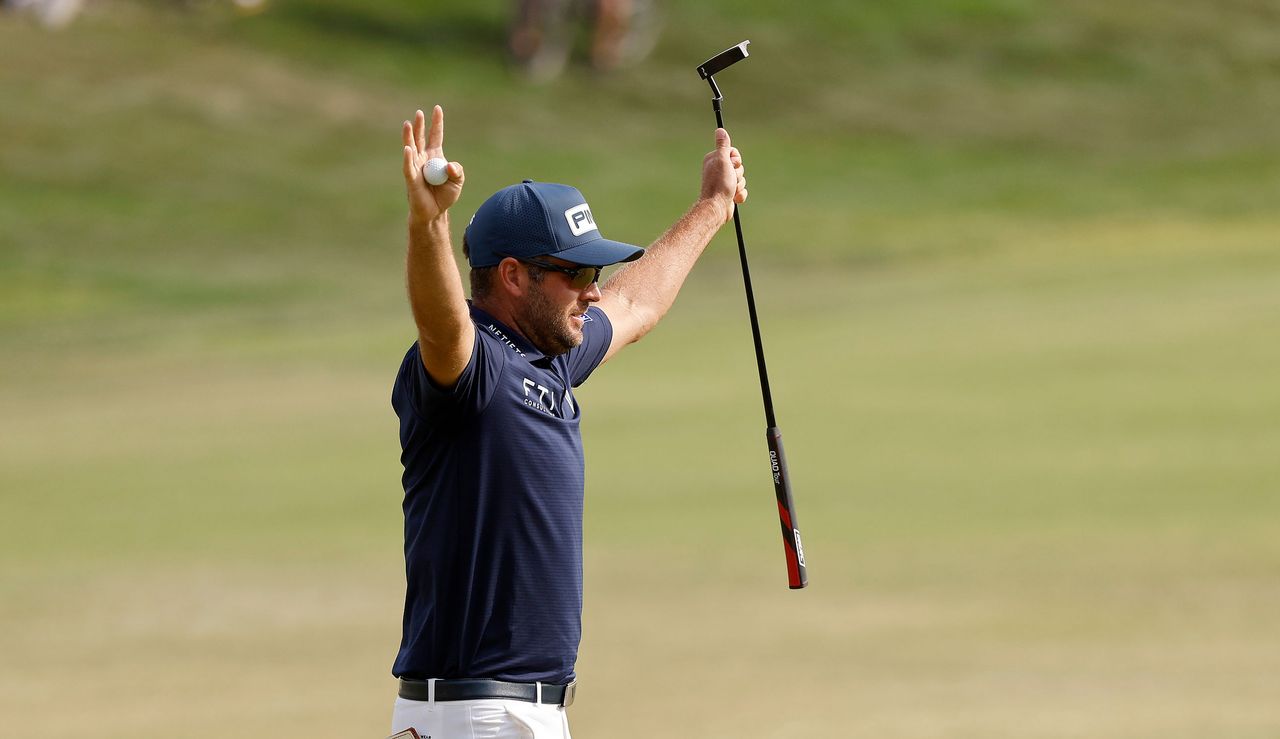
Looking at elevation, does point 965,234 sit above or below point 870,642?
above

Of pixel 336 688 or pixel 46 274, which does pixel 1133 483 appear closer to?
pixel 336 688

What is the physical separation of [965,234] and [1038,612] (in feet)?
85.0

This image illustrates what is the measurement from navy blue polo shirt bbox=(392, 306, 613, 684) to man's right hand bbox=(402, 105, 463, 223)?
34 centimetres

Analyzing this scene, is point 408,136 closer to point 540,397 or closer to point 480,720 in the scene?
point 540,397

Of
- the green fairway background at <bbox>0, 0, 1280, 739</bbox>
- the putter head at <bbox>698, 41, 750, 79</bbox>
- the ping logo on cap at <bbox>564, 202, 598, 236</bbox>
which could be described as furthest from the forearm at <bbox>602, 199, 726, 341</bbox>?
the green fairway background at <bbox>0, 0, 1280, 739</bbox>

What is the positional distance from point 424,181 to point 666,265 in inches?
71.3

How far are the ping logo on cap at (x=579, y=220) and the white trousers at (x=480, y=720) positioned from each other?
1.10 meters

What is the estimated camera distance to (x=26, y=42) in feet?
149

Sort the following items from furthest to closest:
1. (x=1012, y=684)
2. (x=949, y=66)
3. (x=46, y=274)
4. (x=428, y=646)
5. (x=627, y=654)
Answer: (x=949, y=66)
(x=46, y=274)
(x=627, y=654)
(x=1012, y=684)
(x=428, y=646)

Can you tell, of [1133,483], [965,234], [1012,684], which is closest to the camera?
[1012,684]

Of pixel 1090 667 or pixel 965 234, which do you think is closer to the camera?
pixel 1090 667

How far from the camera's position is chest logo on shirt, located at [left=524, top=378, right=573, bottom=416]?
4.84m

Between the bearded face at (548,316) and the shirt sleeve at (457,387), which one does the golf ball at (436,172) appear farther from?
the bearded face at (548,316)

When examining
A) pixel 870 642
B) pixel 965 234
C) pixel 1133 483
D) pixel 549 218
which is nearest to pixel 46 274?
pixel 965 234
